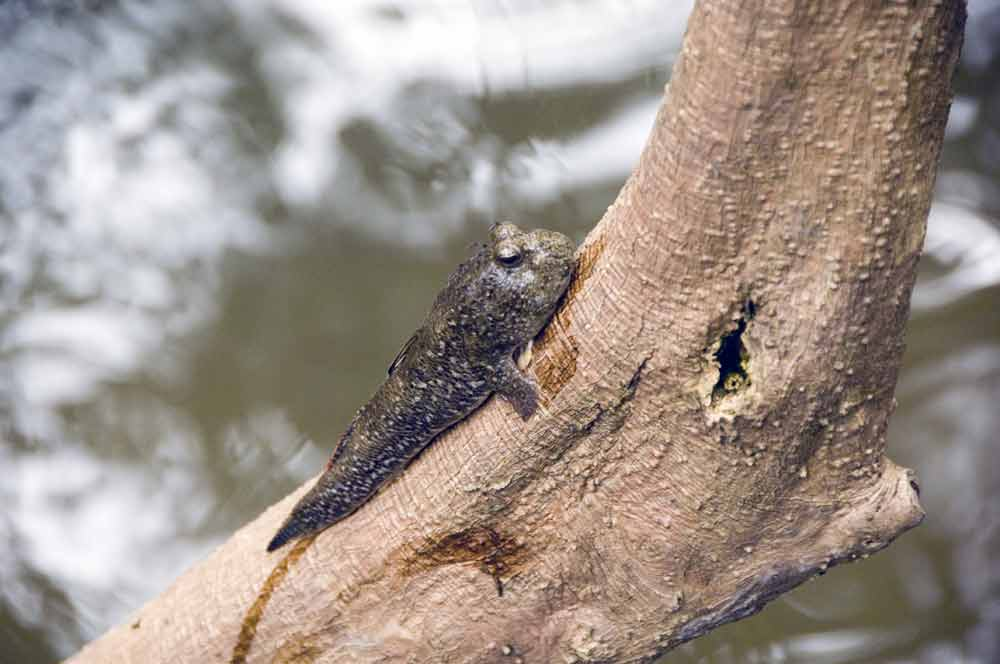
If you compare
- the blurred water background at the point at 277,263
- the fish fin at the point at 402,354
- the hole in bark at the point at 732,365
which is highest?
the blurred water background at the point at 277,263

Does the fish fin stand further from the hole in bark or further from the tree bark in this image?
the hole in bark

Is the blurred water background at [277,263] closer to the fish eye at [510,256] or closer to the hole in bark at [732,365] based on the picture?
the fish eye at [510,256]

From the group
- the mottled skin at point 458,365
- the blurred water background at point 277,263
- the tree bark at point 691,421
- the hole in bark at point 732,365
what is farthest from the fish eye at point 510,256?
the blurred water background at point 277,263

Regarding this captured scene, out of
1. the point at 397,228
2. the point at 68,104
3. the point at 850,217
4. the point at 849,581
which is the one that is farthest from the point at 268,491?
the point at 850,217

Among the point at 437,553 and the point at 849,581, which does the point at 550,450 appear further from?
the point at 849,581

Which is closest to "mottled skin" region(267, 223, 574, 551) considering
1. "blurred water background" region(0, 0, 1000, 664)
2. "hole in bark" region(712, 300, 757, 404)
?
"hole in bark" region(712, 300, 757, 404)

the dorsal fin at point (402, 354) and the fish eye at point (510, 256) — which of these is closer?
the fish eye at point (510, 256)
